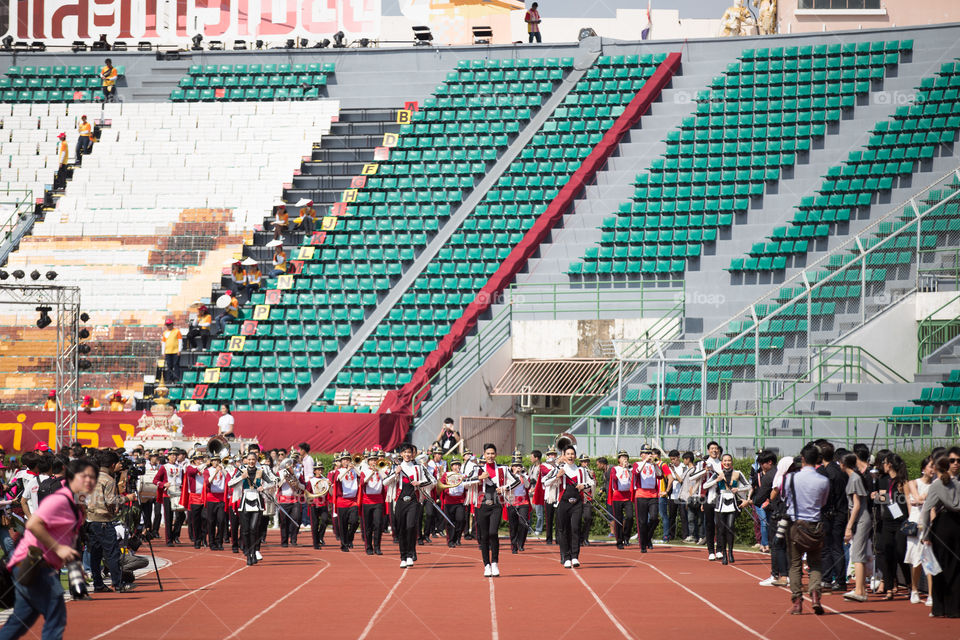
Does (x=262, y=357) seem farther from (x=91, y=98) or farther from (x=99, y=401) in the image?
(x=91, y=98)

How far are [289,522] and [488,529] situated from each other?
7.06 meters

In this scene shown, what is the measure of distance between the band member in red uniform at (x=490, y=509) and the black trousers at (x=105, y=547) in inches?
197

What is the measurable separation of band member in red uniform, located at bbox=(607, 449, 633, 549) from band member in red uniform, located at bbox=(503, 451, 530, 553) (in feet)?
5.83

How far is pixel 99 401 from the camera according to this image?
33000 mm

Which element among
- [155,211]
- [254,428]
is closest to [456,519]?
[254,428]

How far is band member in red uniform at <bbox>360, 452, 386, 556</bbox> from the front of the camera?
20953 millimetres

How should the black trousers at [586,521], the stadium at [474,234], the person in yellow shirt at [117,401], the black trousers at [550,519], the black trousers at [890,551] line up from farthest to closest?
the person in yellow shirt at [117,401] < the stadium at [474,234] < the black trousers at [550,519] < the black trousers at [586,521] < the black trousers at [890,551]

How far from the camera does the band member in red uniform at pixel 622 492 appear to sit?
23.2 metres

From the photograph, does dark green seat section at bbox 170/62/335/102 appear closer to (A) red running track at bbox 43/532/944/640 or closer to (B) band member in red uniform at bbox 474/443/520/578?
(A) red running track at bbox 43/532/944/640

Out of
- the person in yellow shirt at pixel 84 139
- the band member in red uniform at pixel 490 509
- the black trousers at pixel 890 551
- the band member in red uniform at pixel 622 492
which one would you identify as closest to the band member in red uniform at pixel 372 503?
the band member in red uniform at pixel 490 509

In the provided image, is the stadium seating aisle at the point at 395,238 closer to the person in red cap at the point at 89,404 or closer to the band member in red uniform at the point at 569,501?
the person in red cap at the point at 89,404

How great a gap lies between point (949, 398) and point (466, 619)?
14.1m

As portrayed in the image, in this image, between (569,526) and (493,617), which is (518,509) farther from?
(493,617)

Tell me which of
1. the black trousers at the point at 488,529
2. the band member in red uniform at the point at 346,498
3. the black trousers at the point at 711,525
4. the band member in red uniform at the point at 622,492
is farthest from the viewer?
the band member in red uniform at the point at 622,492
